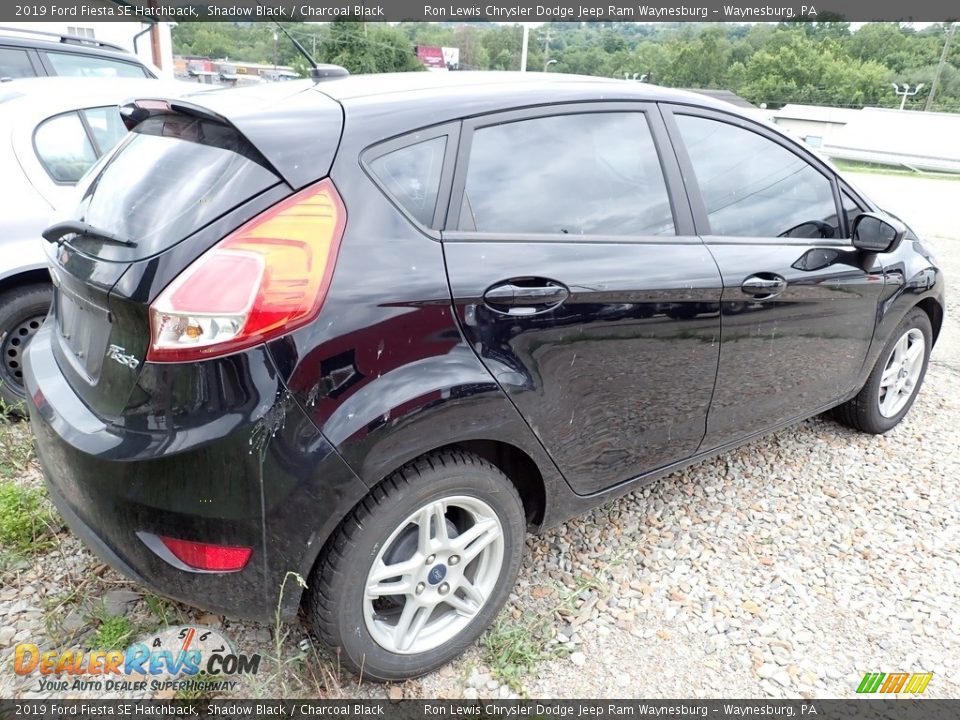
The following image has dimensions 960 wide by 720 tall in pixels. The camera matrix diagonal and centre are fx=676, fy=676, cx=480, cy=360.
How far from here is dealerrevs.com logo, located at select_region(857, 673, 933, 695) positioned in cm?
220

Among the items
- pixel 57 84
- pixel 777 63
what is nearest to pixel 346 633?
pixel 57 84

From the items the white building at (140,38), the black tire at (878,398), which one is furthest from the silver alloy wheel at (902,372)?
the white building at (140,38)

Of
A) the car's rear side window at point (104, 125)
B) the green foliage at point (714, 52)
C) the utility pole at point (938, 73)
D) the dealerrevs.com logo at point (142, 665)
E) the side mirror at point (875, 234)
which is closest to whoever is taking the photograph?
the dealerrevs.com logo at point (142, 665)

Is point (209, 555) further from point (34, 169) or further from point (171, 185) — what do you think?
point (34, 169)

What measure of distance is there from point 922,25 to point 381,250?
100 m

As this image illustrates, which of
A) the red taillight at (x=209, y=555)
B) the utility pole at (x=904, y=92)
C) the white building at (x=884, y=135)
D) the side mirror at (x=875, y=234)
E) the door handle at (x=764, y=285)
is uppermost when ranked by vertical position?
the side mirror at (x=875, y=234)

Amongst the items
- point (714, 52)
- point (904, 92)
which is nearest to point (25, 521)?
point (904, 92)

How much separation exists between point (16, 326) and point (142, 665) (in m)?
2.10

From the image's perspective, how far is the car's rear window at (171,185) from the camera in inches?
66.5

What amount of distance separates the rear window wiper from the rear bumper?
453 mm

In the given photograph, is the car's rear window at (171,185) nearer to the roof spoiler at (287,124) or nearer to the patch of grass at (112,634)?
the roof spoiler at (287,124)

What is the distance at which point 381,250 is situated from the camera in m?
1.76

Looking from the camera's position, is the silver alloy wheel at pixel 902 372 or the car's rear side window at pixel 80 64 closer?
the silver alloy wheel at pixel 902 372

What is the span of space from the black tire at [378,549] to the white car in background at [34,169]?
2295 millimetres
